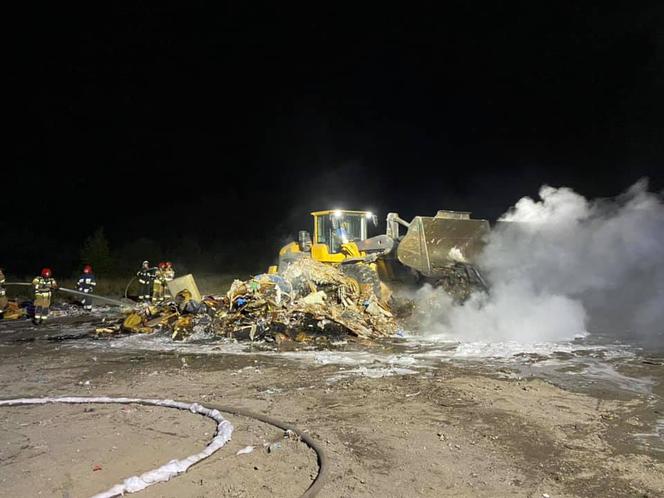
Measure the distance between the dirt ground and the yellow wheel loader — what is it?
5228mm

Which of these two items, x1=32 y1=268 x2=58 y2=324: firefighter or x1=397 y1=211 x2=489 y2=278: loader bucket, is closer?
x1=397 y1=211 x2=489 y2=278: loader bucket

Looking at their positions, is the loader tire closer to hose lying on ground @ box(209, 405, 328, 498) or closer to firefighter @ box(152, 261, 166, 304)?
firefighter @ box(152, 261, 166, 304)

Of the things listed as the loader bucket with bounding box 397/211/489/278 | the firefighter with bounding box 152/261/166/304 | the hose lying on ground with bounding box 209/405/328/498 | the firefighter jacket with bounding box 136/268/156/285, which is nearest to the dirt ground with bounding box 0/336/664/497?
the hose lying on ground with bounding box 209/405/328/498

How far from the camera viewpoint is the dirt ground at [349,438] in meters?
4.13

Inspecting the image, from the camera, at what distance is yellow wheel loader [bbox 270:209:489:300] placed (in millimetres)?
13094

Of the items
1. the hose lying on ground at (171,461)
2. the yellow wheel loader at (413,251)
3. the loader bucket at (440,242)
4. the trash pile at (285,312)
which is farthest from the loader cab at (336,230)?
the hose lying on ground at (171,461)

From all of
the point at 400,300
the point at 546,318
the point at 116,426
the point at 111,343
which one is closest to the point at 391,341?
the point at 400,300

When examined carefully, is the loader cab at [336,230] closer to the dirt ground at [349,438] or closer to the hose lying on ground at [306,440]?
the dirt ground at [349,438]

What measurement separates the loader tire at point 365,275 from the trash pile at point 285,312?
0.48 ft

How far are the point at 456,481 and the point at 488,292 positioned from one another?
9.12 m

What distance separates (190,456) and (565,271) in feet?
36.4

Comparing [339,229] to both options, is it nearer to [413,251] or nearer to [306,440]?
[413,251]

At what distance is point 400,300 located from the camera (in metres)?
13.8

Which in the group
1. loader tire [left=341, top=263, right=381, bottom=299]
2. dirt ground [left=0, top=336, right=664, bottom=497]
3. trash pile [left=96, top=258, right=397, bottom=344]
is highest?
loader tire [left=341, top=263, right=381, bottom=299]
